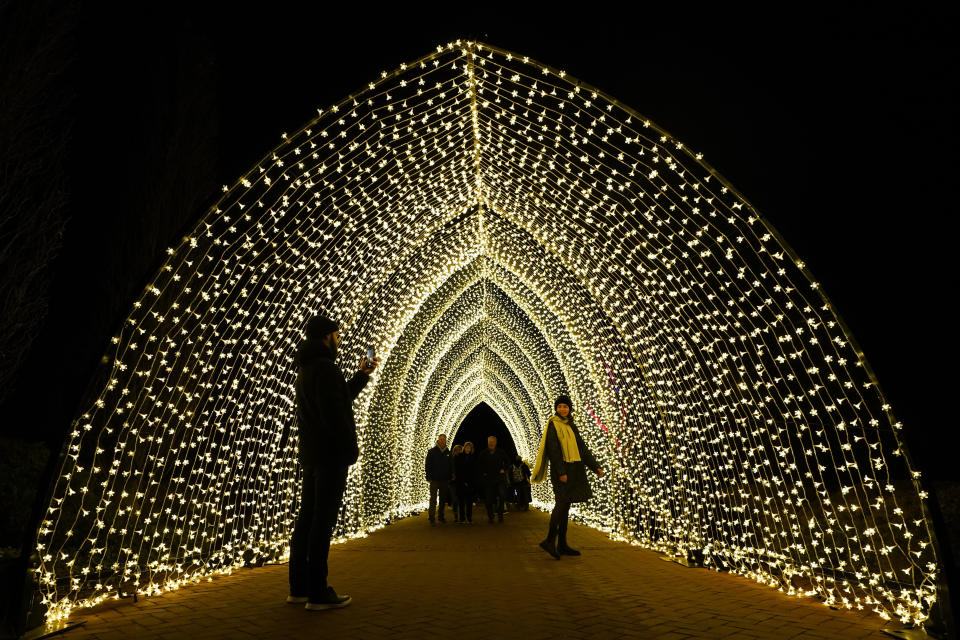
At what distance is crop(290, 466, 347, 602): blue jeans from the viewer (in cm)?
376

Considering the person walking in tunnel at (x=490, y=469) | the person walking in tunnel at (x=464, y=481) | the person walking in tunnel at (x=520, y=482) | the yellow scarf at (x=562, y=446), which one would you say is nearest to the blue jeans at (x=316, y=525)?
the yellow scarf at (x=562, y=446)

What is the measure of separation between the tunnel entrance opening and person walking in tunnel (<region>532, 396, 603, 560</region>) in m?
33.5

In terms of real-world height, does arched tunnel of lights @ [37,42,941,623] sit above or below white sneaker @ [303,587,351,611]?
above

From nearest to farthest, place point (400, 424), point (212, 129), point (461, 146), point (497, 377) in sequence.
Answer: point (461, 146) < point (212, 129) < point (400, 424) < point (497, 377)

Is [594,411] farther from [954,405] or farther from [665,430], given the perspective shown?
[954,405]

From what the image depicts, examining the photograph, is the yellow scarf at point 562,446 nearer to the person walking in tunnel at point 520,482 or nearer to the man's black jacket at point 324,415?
the man's black jacket at point 324,415

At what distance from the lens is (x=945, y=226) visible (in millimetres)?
9109

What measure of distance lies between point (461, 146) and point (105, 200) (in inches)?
233

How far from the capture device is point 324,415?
384 centimetres

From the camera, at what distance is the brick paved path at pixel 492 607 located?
3387 millimetres

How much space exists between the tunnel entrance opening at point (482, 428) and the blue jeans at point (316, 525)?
36236 millimetres

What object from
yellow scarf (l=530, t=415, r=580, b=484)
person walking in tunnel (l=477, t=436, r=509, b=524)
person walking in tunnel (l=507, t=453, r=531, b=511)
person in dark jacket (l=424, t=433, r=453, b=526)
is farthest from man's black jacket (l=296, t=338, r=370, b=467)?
person walking in tunnel (l=507, t=453, r=531, b=511)

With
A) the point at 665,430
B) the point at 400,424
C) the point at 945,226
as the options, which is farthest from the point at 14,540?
the point at 945,226

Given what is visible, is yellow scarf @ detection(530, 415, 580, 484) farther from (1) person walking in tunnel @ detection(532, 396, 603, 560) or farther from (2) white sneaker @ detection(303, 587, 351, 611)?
(2) white sneaker @ detection(303, 587, 351, 611)
